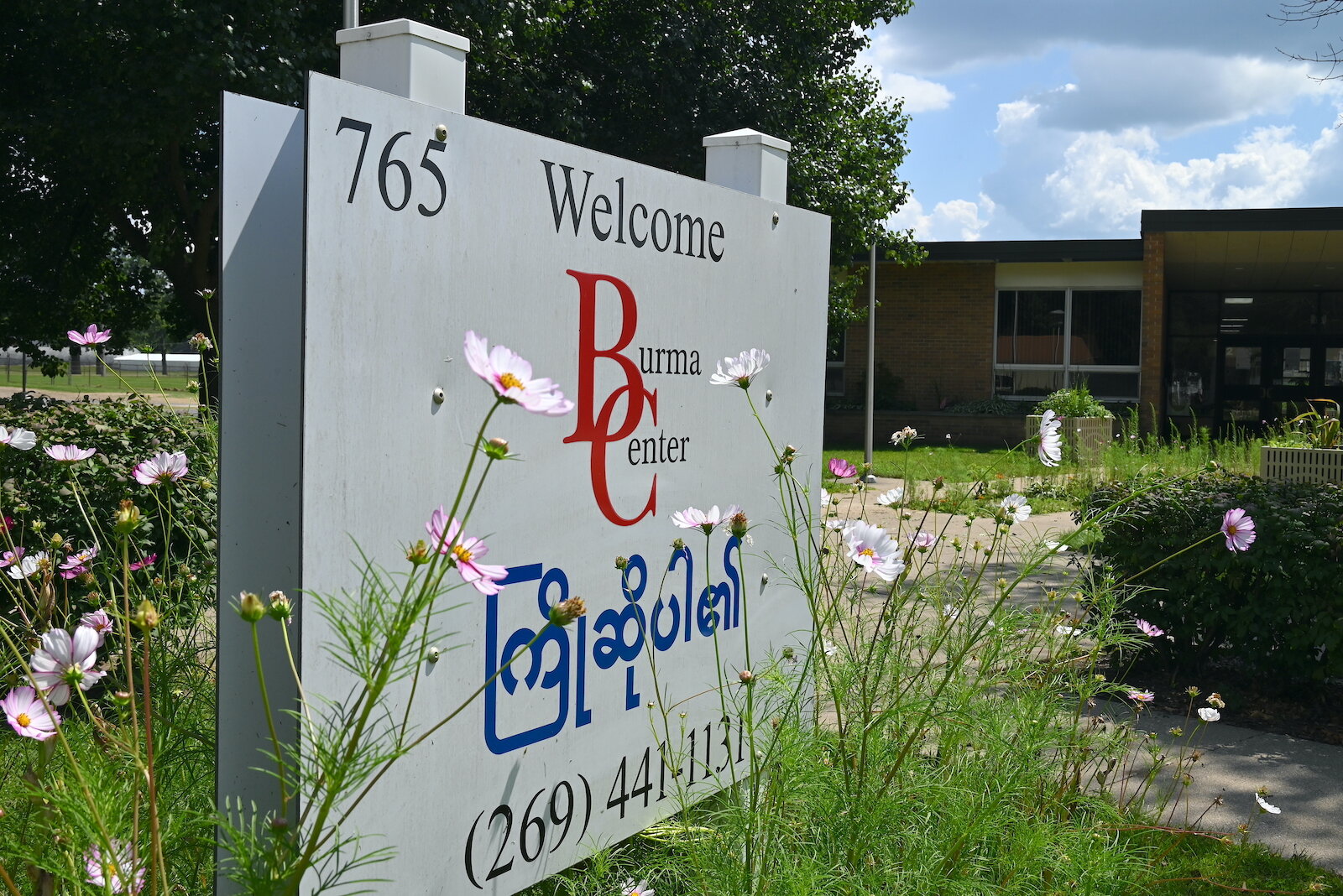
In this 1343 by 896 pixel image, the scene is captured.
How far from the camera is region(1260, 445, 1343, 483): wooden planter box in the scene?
26.1ft

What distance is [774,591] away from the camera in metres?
3.27

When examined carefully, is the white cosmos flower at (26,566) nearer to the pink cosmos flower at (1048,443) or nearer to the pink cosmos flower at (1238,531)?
the pink cosmos flower at (1048,443)

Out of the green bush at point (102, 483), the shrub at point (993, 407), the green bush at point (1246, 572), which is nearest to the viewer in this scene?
the green bush at point (102, 483)

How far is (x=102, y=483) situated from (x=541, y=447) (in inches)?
134

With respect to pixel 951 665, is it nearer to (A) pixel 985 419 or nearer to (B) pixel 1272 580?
(B) pixel 1272 580

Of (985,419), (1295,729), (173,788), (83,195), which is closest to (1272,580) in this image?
(1295,729)

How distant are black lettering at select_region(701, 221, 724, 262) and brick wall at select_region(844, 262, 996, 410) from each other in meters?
20.5

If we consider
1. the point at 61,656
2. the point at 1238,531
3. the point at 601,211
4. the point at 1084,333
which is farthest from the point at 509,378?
the point at 1084,333

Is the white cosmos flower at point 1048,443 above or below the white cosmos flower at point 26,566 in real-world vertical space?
above

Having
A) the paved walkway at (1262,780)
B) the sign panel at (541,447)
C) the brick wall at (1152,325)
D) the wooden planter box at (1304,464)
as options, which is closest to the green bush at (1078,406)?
the brick wall at (1152,325)

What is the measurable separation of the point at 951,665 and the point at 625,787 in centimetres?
83

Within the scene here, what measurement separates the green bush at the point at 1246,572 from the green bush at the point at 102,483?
3.94 m

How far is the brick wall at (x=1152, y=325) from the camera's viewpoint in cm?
1883

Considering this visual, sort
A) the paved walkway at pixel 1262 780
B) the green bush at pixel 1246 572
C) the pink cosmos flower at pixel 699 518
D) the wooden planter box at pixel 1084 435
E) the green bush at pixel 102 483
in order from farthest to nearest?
the wooden planter box at pixel 1084 435, the green bush at pixel 1246 572, the green bush at pixel 102 483, the paved walkway at pixel 1262 780, the pink cosmos flower at pixel 699 518
